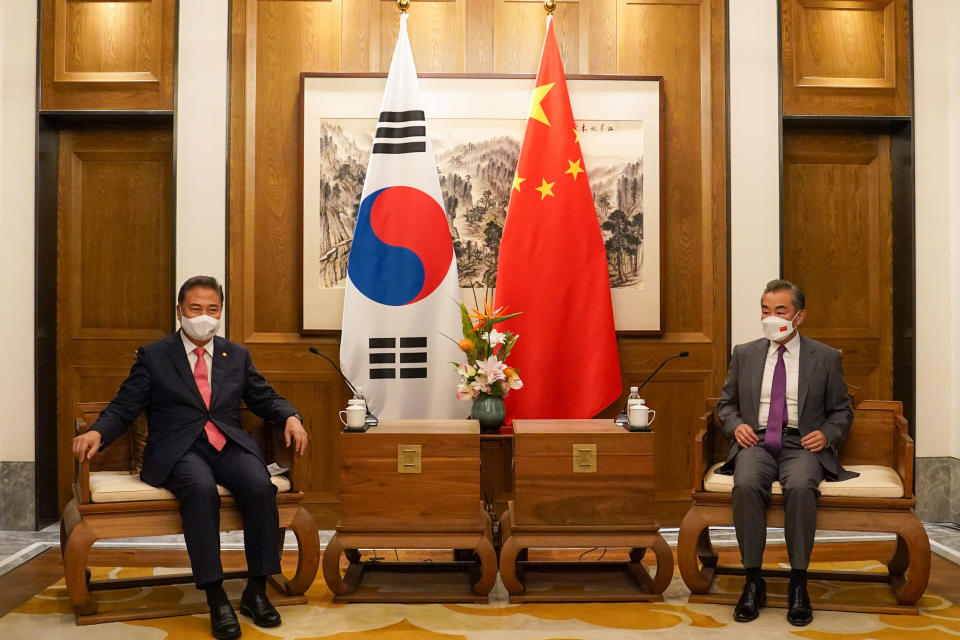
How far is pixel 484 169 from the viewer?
13.9 ft

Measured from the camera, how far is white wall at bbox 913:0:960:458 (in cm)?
433

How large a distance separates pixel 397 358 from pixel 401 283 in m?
0.36

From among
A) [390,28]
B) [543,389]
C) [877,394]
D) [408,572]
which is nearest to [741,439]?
[543,389]

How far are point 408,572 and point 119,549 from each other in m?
1.41

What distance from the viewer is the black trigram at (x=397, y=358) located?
4016 mm

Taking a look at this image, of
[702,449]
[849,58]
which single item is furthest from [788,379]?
[849,58]

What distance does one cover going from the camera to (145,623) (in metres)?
2.82

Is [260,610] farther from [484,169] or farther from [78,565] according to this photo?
[484,169]

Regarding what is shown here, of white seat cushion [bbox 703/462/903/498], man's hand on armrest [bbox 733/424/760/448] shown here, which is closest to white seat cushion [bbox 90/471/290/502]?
white seat cushion [bbox 703/462/903/498]

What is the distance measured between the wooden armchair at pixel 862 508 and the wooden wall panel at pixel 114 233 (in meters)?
2.84

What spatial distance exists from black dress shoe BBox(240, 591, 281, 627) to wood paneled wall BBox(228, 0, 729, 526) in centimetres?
133

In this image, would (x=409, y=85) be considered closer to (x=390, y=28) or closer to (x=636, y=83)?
(x=390, y=28)

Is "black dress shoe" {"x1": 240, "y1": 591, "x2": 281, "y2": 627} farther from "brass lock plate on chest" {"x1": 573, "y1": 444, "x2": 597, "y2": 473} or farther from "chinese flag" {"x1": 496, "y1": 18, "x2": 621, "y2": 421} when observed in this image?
"chinese flag" {"x1": 496, "y1": 18, "x2": 621, "y2": 421}

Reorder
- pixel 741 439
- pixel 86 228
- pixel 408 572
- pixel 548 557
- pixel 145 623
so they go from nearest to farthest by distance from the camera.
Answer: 1. pixel 145 623
2. pixel 741 439
3. pixel 408 572
4. pixel 548 557
5. pixel 86 228
